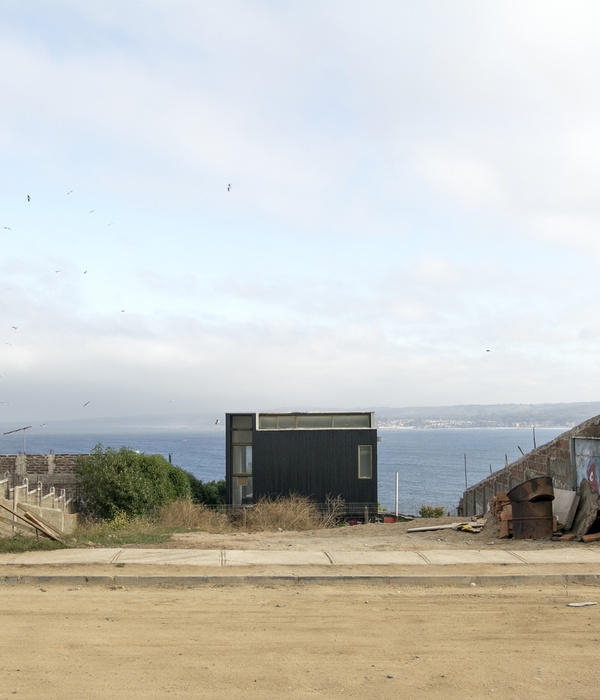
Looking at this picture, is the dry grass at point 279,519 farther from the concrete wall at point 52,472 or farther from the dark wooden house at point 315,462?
the concrete wall at point 52,472

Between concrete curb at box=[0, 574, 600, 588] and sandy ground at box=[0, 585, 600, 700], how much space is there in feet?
0.82

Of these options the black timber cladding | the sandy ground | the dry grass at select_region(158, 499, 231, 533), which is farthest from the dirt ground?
the black timber cladding

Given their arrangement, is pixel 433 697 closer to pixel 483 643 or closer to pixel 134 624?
pixel 483 643

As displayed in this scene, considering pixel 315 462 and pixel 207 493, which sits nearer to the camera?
pixel 315 462

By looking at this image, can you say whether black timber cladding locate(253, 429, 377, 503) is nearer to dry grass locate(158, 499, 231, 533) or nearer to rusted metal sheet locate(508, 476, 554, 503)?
dry grass locate(158, 499, 231, 533)

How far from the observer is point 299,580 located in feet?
32.0

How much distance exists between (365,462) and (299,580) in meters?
26.0

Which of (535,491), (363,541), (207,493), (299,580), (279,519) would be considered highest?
(535,491)

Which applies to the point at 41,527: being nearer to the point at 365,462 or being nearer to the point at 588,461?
the point at 588,461

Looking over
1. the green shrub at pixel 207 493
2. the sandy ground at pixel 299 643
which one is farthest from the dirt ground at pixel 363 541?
the green shrub at pixel 207 493

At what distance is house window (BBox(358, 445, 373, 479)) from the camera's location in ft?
116

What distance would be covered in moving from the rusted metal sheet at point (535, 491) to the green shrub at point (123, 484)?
24.6m

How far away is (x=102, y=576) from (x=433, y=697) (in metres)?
5.53

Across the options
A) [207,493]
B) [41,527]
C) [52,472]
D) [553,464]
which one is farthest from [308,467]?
[41,527]
